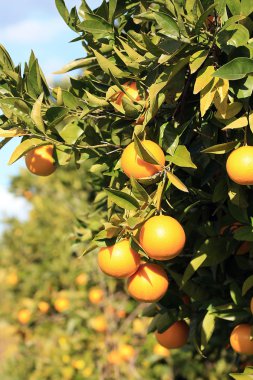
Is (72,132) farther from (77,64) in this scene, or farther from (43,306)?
(43,306)

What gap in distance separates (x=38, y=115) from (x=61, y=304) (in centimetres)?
270

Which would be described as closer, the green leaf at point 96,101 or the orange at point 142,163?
the orange at point 142,163

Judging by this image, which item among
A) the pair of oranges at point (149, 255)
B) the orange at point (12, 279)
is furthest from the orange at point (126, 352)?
the pair of oranges at point (149, 255)

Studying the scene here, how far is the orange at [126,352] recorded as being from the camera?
3.24 metres

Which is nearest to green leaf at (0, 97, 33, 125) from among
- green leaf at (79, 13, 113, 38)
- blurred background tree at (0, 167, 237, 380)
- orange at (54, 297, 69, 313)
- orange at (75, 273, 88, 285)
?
green leaf at (79, 13, 113, 38)

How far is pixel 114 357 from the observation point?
3305 millimetres

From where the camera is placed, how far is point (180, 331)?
1414 mm

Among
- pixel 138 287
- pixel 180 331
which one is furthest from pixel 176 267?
pixel 138 287

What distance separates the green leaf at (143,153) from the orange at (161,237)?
112 millimetres

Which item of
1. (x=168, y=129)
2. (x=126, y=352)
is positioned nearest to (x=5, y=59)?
(x=168, y=129)

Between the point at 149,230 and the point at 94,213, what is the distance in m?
0.79

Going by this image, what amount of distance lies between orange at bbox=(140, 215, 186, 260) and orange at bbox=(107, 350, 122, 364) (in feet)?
8.06

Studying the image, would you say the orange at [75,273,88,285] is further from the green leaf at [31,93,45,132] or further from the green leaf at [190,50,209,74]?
the green leaf at [190,50,209,74]

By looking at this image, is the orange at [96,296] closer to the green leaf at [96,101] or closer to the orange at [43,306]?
the orange at [43,306]
